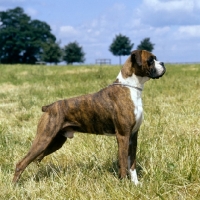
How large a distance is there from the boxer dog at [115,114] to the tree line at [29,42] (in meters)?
61.2

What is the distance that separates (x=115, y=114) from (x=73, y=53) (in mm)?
64876

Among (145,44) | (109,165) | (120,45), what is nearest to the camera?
(109,165)

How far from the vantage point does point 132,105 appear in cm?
464

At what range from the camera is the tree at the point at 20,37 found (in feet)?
284

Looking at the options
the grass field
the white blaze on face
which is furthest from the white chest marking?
the grass field

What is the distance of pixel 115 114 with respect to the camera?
4.71 meters

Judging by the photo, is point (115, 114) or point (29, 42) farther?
point (29, 42)

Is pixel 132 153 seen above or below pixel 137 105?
below

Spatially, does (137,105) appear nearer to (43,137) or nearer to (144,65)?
(144,65)

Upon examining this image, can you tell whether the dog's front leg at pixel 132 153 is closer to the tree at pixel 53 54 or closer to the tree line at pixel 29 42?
the tree at pixel 53 54

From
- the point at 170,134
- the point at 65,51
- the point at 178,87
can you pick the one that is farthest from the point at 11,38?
the point at 170,134

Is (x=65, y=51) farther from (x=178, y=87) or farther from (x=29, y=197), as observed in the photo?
(x=29, y=197)

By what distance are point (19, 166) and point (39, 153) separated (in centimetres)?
31

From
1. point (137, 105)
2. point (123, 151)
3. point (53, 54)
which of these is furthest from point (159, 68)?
point (53, 54)
